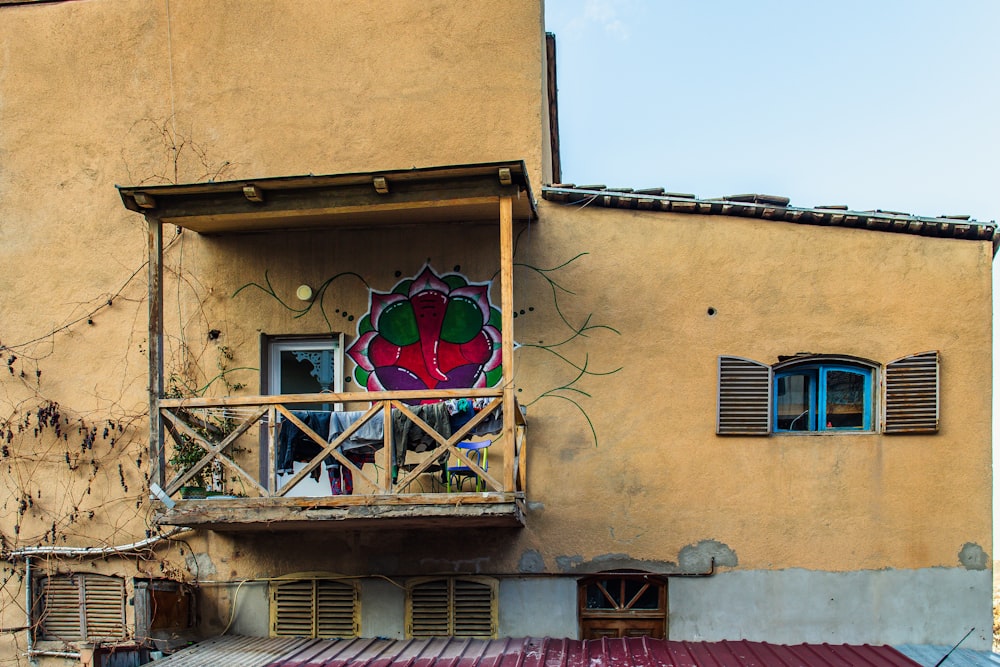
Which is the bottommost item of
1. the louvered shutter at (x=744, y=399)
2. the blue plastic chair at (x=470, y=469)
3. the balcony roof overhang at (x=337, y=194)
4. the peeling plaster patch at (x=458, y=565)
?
the peeling plaster patch at (x=458, y=565)

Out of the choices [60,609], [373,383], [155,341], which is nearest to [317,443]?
[373,383]

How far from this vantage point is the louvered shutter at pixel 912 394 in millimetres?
9414

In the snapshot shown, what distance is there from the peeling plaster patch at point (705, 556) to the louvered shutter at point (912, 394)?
191 cm

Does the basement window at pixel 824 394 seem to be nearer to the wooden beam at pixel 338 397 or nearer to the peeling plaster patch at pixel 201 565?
the wooden beam at pixel 338 397

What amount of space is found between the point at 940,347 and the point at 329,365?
6046 mm

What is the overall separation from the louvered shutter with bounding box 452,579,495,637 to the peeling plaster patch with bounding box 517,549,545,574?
0.37 metres

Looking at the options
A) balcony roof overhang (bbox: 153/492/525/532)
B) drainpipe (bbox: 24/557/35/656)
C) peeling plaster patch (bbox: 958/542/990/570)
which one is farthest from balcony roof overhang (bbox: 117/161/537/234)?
peeling plaster patch (bbox: 958/542/990/570)

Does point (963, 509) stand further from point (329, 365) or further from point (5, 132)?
point (5, 132)

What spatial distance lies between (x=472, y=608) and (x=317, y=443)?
2.30m

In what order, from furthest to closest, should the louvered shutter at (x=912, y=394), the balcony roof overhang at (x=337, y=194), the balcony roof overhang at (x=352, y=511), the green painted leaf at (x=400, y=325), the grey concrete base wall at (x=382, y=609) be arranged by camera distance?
the green painted leaf at (x=400, y=325)
the grey concrete base wall at (x=382, y=609)
the louvered shutter at (x=912, y=394)
the balcony roof overhang at (x=337, y=194)
the balcony roof overhang at (x=352, y=511)

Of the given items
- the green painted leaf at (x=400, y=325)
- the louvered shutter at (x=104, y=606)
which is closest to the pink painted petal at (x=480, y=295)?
the green painted leaf at (x=400, y=325)

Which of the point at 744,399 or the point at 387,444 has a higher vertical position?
the point at 744,399

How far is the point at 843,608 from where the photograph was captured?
9.31 metres

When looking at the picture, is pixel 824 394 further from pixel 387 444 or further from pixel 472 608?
pixel 387 444
